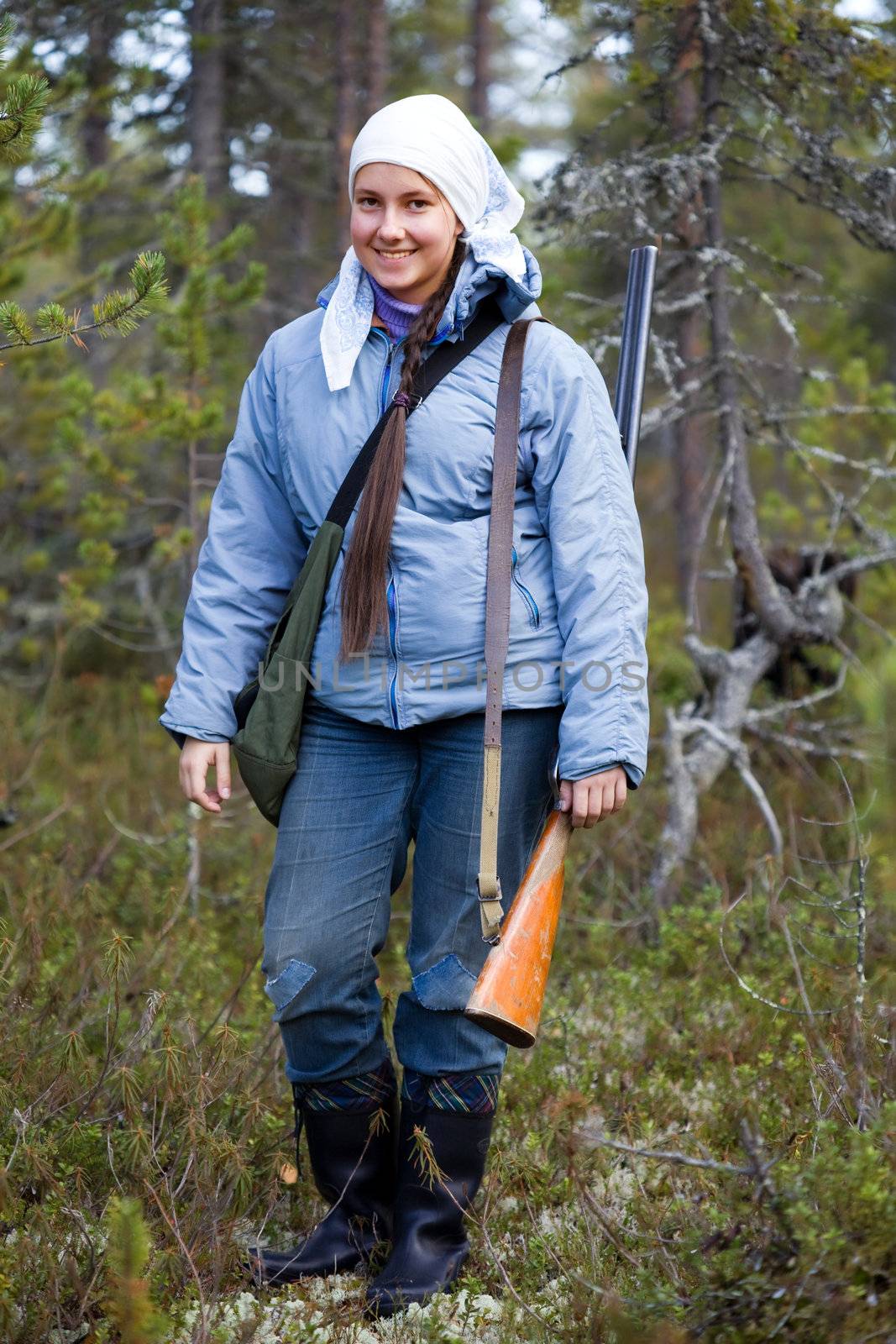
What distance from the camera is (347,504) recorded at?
266cm

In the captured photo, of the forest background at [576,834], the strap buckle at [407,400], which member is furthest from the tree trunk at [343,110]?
the strap buckle at [407,400]

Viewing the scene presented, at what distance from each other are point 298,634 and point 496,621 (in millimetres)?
461

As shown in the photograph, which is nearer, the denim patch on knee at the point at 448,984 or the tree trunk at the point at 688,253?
the denim patch on knee at the point at 448,984

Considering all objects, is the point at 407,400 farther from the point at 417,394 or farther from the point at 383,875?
the point at 383,875

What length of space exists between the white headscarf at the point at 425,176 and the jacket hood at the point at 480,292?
23mm

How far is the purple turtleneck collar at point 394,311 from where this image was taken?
2.71m

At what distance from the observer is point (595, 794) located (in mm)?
2574

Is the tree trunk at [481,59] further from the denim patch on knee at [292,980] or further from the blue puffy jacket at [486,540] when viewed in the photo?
the denim patch on knee at [292,980]

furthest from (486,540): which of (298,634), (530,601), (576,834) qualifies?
(576,834)

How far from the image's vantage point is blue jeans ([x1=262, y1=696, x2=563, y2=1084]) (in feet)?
8.76

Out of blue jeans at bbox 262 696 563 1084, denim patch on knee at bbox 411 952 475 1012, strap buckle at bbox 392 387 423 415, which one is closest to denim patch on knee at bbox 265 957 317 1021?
blue jeans at bbox 262 696 563 1084

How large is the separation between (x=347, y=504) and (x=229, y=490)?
377mm

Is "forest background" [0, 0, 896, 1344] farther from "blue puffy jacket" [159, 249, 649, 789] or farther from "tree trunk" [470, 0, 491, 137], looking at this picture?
"tree trunk" [470, 0, 491, 137]

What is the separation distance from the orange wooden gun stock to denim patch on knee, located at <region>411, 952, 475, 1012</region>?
0.52 feet
